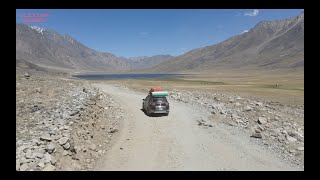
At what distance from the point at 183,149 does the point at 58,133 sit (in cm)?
707

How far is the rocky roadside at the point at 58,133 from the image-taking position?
45.0 feet

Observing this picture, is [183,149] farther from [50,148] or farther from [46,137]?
[46,137]

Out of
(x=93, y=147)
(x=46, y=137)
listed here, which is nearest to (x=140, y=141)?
(x=93, y=147)

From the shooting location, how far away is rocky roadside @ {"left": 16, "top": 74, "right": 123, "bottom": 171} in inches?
540

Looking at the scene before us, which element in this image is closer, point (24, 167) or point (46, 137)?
point (24, 167)

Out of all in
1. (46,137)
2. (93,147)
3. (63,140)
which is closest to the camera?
(46,137)

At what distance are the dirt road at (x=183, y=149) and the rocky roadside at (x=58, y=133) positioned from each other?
3.43ft

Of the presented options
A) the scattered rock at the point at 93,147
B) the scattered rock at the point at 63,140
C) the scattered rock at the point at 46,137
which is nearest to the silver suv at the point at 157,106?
the scattered rock at the point at 93,147

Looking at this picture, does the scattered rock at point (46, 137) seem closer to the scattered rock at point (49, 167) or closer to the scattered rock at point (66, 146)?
the scattered rock at point (66, 146)

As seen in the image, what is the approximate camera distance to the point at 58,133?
659 inches

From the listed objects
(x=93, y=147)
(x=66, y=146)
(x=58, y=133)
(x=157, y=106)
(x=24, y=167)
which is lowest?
(x=93, y=147)
